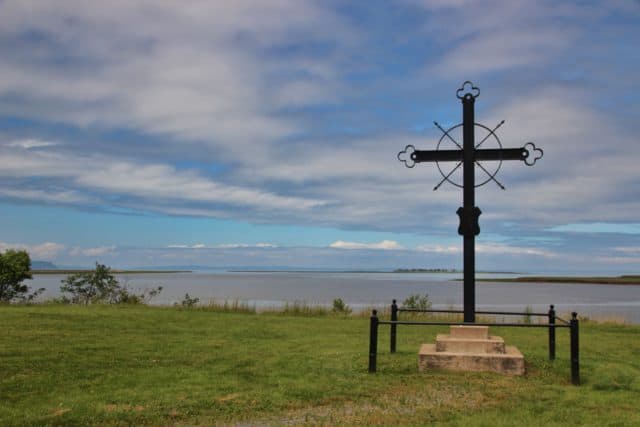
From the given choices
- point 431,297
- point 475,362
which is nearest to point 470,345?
point 475,362

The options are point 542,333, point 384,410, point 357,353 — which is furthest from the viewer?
point 542,333

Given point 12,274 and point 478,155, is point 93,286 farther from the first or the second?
point 478,155

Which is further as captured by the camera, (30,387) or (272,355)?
(272,355)

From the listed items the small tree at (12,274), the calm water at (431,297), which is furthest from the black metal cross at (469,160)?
the small tree at (12,274)

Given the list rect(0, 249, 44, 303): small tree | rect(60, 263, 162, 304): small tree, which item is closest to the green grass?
rect(60, 263, 162, 304): small tree

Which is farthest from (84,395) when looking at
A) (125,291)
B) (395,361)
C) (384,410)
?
(125,291)

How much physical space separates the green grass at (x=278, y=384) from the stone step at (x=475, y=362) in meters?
0.24

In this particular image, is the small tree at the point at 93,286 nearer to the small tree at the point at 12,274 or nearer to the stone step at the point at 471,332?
the small tree at the point at 12,274

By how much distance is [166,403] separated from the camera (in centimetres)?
806

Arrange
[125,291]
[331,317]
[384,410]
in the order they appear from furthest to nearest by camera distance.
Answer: [125,291] < [331,317] < [384,410]

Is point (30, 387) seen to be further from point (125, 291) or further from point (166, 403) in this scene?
point (125, 291)

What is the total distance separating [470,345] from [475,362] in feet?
1.26

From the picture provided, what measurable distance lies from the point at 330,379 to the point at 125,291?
20.8 m

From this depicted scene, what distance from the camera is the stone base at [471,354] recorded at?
980 cm
